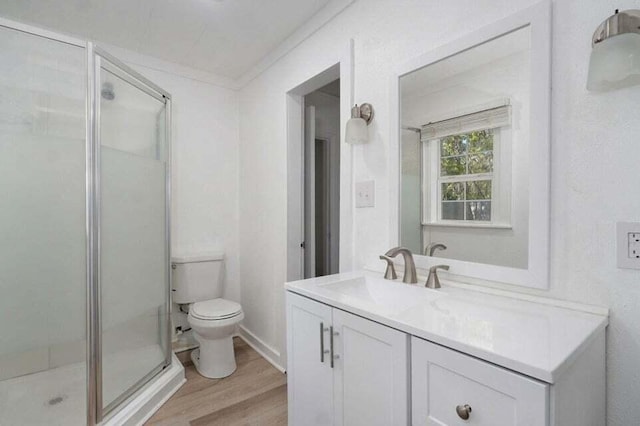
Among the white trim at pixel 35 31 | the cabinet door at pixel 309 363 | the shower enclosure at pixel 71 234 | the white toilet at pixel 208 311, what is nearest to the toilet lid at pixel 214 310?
the white toilet at pixel 208 311

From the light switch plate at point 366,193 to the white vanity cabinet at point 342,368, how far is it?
624mm

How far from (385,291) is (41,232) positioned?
202cm

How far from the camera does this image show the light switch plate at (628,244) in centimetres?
85

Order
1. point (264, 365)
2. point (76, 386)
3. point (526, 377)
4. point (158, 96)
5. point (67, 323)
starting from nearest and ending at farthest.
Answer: point (526, 377) → point (76, 386) → point (67, 323) → point (158, 96) → point (264, 365)

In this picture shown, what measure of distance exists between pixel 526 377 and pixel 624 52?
0.85 m

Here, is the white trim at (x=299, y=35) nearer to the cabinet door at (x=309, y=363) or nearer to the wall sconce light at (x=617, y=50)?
the wall sconce light at (x=617, y=50)

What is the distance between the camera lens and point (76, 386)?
69.1 inches

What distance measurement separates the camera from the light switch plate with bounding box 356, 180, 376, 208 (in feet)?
5.26

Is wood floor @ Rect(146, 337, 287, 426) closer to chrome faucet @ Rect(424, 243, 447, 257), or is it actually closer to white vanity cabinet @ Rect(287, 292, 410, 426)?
white vanity cabinet @ Rect(287, 292, 410, 426)

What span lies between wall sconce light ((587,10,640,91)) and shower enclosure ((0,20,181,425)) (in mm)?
2047

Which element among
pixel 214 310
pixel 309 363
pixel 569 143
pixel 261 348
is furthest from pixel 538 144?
pixel 261 348

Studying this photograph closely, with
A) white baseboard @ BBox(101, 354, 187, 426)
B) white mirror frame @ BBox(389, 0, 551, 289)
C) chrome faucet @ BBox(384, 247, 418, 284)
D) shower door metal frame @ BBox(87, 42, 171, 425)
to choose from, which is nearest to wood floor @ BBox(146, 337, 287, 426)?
white baseboard @ BBox(101, 354, 187, 426)

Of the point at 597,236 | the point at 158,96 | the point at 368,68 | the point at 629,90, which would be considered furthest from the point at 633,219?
the point at 158,96

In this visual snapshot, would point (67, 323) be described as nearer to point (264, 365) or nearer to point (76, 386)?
point (76, 386)
